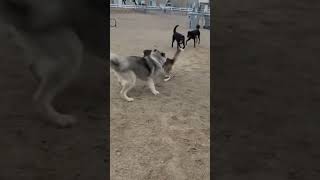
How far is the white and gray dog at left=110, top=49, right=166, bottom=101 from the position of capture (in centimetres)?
254

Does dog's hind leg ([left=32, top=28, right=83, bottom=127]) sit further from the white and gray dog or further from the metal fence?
the metal fence

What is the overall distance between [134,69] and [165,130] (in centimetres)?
84

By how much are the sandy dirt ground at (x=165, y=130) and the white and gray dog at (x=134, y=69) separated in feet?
0.22

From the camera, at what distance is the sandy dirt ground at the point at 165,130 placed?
4.71ft

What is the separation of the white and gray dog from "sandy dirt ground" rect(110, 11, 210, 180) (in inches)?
2.7

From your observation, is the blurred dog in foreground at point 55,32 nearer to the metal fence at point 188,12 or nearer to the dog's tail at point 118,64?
the dog's tail at point 118,64

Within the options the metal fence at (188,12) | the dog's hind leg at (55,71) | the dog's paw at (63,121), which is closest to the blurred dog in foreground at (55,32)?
the dog's hind leg at (55,71)

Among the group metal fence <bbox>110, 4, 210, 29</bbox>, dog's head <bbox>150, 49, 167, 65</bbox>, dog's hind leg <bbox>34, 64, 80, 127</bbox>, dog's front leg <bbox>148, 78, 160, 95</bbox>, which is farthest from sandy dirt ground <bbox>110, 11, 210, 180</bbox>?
metal fence <bbox>110, 4, 210, 29</bbox>
